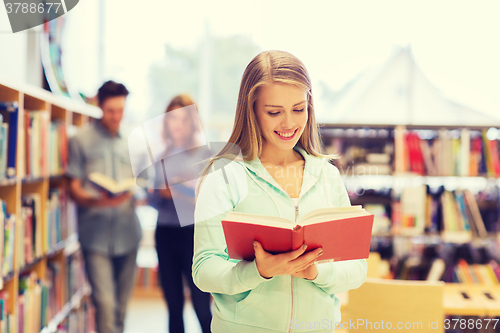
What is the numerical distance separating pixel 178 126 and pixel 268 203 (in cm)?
123

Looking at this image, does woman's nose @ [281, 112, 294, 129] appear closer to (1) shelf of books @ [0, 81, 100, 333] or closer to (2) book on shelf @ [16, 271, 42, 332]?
(1) shelf of books @ [0, 81, 100, 333]

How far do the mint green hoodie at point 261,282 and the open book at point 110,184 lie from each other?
1181mm

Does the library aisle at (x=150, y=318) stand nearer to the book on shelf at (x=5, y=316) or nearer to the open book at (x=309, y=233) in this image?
the book on shelf at (x=5, y=316)

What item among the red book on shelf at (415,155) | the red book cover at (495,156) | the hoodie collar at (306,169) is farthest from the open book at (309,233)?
the red book cover at (495,156)

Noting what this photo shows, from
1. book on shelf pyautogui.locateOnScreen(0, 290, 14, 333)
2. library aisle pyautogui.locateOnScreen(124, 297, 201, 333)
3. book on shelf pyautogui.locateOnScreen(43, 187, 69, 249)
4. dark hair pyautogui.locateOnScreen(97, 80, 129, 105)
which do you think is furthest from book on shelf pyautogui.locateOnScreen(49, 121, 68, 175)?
library aisle pyautogui.locateOnScreen(124, 297, 201, 333)

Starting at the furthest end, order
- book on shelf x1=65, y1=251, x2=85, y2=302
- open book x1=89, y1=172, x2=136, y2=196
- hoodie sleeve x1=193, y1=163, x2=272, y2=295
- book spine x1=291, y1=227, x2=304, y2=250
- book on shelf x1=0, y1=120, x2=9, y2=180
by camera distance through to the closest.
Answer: book on shelf x1=65, y1=251, x2=85, y2=302, open book x1=89, y1=172, x2=136, y2=196, book on shelf x1=0, y1=120, x2=9, y2=180, hoodie sleeve x1=193, y1=163, x2=272, y2=295, book spine x1=291, y1=227, x2=304, y2=250

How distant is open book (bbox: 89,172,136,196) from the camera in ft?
6.86

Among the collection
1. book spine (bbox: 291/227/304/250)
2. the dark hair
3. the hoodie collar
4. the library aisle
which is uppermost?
the dark hair

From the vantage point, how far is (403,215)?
265 centimetres

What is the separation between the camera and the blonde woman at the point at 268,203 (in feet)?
3.31

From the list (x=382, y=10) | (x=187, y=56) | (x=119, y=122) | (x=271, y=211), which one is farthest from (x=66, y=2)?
(x=382, y=10)

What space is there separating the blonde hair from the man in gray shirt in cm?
128

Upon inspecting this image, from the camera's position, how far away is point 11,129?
165cm

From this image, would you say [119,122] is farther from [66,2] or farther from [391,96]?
[391,96]
